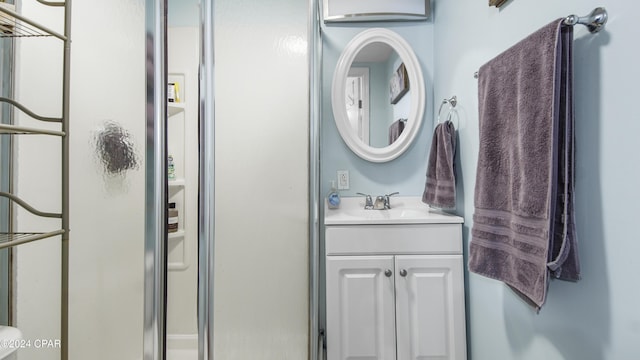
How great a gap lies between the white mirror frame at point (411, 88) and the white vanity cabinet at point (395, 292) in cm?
54

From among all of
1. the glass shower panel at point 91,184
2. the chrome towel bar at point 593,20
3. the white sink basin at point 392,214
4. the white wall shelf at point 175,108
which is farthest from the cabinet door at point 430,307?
the white wall shelf at point 175,108

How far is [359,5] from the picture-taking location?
5.53ft

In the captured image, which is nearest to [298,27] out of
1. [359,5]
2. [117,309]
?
[359,5]

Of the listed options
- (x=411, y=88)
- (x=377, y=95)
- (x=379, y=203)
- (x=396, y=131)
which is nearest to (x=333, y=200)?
(x=379, y=203)

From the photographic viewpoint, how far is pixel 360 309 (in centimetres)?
135

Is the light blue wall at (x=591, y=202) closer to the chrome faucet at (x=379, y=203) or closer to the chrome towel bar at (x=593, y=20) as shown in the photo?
the chrome towel bar at (x=593, y=20)

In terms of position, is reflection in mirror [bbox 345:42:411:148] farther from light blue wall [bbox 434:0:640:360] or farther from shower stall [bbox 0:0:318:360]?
shower stall [bbox 0:0:318:360]

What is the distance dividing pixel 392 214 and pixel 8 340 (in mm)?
1478

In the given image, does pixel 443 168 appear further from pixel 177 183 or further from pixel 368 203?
pixel 177 183

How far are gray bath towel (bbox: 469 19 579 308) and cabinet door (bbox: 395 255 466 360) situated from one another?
362 millimetres

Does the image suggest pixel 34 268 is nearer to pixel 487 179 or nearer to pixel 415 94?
pixel 487 179

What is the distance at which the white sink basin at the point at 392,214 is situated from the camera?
53.9 inches

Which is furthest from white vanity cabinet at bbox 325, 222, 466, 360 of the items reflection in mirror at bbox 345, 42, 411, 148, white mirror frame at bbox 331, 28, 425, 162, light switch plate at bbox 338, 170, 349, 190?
reflection in mirror at bbox 345, 42, 411, 148

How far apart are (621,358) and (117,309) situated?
46.6 inches
